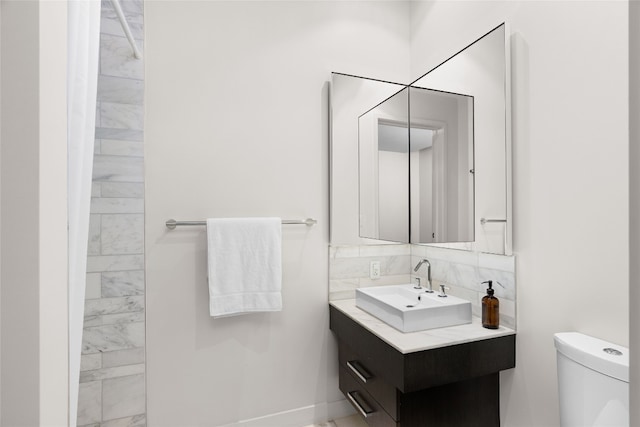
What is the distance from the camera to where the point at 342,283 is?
2.00 meters

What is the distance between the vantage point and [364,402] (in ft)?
5.49

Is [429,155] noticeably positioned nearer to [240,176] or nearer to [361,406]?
[240,176]

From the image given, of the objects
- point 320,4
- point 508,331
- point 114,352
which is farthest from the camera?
point 320,4

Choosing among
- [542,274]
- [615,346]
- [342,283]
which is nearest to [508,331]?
[542,274]

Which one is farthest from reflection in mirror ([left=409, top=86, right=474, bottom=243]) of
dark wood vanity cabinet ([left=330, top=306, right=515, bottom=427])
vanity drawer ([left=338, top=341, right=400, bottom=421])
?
vanity drawer ([left=338, top=341, right=400, bottom=421])

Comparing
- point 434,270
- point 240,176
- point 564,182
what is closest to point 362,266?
point 434,270

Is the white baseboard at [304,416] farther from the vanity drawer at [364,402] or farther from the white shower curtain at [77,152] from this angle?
the white shower curtain at [77,152]

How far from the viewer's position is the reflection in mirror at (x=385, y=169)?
1.96 m

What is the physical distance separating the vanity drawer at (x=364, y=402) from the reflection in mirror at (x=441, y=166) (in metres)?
0.82

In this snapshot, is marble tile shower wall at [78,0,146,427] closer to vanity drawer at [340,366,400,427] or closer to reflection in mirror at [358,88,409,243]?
vanity drawer at [340,366,400,427]

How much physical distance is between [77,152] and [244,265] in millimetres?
1084
